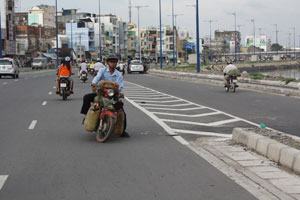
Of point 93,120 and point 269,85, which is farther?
point 269,85

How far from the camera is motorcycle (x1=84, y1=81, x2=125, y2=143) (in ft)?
43.2

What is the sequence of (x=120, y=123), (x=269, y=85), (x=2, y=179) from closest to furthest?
(x=2, y=179)
(x=120, y=123)
(x=269, y=85)

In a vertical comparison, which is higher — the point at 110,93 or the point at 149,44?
the point at 149,44

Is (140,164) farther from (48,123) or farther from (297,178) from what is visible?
(48,123)

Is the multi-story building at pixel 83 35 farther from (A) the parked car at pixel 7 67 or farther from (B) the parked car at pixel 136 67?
(A) the parked car at pixel 7 67

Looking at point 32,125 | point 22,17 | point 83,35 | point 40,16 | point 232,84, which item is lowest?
point 32,125

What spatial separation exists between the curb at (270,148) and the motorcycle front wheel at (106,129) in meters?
2.51

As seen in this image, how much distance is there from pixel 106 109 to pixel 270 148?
12.6 ft

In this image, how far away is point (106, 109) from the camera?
13195 millimetres

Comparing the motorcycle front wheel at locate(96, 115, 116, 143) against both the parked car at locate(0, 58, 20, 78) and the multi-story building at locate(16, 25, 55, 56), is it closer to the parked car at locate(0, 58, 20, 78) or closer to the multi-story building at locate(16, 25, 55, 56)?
the parked car at locate(0, 58, 20, 78)

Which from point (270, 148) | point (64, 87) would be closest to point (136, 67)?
point (64, 87)

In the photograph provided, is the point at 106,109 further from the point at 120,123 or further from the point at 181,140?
the point at 181,140

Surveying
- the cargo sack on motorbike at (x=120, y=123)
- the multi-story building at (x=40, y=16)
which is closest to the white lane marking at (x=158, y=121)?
the cargo sack on motorbike at (x=120, y=123)

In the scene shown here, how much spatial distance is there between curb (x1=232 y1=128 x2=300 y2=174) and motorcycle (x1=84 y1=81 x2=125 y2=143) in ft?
8.21
